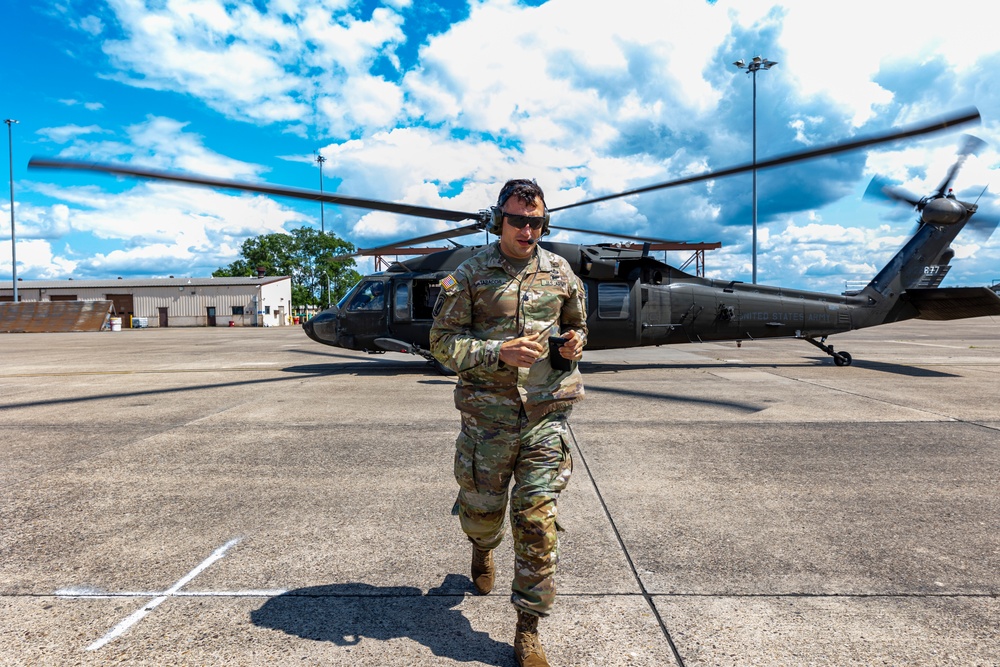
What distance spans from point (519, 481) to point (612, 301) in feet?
28.7

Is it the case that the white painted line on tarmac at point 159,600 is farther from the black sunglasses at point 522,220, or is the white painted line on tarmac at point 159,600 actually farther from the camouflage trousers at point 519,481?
the black sunglasses at point 522,220

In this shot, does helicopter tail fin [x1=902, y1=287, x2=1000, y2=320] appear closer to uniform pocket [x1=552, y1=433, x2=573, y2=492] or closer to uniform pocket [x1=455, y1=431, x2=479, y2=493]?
uniform pocket [x1=552, y1=433, x2=573, y2=492]

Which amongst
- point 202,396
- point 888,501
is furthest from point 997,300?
point 202,396

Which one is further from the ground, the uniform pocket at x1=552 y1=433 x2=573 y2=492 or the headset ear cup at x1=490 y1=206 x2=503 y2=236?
the headset ear cup at x1=490 y1=206 x2=503 y2=236

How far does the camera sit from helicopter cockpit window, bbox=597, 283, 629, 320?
10.8 meters

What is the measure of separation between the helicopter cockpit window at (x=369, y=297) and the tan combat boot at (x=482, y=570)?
9019 millimetres

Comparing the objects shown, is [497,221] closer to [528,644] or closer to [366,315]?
[528,644]

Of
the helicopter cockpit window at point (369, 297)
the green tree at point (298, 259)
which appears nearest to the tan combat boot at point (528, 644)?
the helicopter cockpit window at point (369, 297)

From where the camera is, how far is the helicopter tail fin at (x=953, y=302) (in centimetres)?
1063

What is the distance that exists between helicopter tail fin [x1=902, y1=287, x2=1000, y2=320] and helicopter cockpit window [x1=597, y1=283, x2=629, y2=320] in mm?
6733

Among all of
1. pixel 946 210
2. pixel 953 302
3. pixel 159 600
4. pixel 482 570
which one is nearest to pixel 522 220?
pixel 482 570

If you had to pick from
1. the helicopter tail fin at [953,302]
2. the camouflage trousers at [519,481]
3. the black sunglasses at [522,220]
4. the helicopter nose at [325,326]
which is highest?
the black sunglasses at [522,220]

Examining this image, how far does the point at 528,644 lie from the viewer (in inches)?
87.0

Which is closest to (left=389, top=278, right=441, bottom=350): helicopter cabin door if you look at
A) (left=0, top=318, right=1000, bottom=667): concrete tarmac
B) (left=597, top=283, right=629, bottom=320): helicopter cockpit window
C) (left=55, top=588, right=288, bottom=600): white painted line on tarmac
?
(left=597, top=283, right=629, bottom=320): helicopter cockpit window
